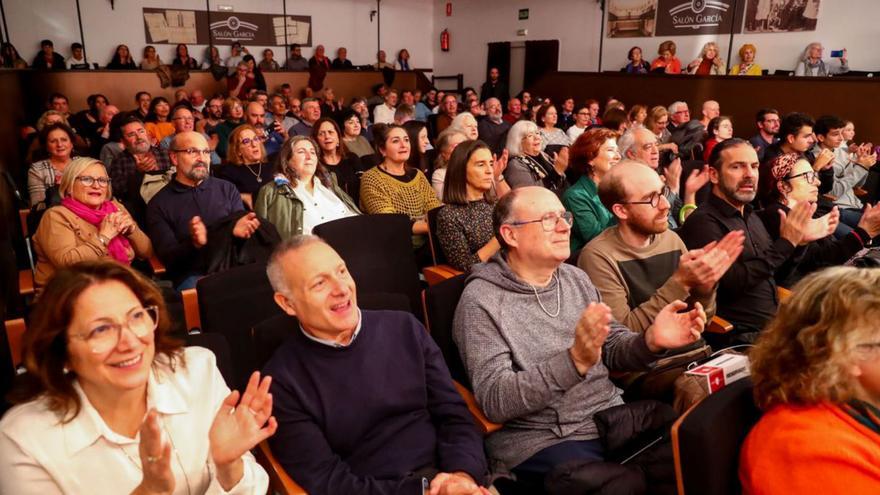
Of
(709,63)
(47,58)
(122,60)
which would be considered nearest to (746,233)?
(709,63)

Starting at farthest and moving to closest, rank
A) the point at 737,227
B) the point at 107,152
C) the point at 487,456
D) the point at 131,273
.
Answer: the point at 107,152 < the point at 737,227 < the point at 487,456 < the point at 131,273

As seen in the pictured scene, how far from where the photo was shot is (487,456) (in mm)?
1868

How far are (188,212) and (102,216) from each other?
1.36 feet

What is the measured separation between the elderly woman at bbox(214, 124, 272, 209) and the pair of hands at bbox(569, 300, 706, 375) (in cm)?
305

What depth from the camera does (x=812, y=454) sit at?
3.80 ft

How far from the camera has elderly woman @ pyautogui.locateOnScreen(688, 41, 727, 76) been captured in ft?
31.9

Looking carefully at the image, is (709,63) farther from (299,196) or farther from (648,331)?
(648,331)

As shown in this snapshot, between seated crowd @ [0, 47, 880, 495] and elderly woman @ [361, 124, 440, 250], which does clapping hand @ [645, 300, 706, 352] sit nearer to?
seated crowd @ [0, 47, 880, 495]

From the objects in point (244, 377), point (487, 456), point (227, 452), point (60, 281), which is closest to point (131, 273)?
point (60, 281)

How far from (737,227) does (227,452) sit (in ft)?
7.69

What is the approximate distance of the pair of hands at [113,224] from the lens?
2.74m

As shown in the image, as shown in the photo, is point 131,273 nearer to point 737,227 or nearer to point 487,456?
point 487,456

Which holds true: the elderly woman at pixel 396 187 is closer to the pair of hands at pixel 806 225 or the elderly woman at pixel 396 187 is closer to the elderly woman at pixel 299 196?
the elderly woman at pixel 299 196

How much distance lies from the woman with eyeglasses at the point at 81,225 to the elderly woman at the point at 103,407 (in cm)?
154
